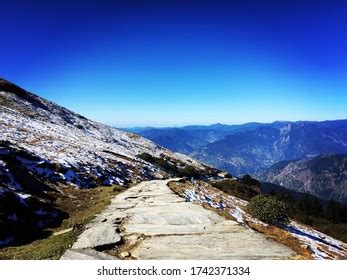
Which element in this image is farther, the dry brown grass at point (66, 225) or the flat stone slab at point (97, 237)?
the dry brown grass at point (66, 225)

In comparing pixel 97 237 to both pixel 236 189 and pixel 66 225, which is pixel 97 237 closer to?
pixel 66 225

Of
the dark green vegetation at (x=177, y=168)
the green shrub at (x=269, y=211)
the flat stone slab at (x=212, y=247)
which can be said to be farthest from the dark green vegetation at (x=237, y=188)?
the flat stone slab at (x=212, y=247)

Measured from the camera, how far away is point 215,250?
1234cm

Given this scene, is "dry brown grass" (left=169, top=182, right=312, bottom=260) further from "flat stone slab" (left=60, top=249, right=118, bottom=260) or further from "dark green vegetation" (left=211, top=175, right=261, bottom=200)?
"dark green vegetation" (left=211, top=175, right=261, bottom=200)

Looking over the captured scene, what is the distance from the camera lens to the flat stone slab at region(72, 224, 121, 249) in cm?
1285

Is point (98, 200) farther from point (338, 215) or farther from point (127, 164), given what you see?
point (338, 215)

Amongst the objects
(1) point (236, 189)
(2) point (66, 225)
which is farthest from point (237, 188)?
(2) point (66, 225)

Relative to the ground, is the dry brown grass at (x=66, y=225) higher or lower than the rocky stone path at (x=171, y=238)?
lower

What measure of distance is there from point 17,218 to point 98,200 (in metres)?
7.75

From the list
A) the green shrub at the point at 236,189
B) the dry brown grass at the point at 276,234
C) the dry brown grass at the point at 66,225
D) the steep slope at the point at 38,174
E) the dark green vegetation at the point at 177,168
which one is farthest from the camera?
the dark green vegetation at the point at 177,168

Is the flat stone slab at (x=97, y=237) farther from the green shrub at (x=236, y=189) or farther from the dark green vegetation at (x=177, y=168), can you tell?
the dark green vegetation at (x=177, y=168)

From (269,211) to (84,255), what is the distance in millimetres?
14501

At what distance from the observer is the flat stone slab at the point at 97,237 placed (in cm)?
1285
